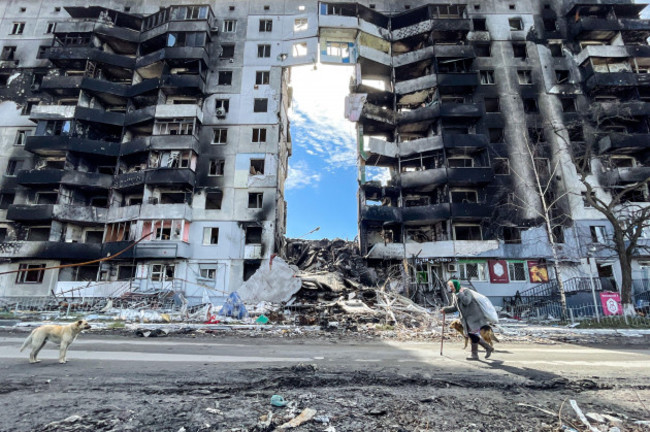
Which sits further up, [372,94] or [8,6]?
[8,6]

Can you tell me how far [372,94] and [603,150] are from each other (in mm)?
22253

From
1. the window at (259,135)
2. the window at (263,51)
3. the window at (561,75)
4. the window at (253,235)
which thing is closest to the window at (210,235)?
the window at (253,235)

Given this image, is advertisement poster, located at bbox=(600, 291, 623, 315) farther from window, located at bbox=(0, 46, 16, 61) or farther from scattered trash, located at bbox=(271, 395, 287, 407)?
window, located at bbox=(0, 46, 16, 61)

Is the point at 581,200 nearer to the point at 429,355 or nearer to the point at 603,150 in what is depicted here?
the point at 603,150

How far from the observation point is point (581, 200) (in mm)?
26797

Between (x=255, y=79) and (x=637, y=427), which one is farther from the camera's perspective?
(x=255, y=79)

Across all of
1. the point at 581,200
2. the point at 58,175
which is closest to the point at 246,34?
the point at 58,175

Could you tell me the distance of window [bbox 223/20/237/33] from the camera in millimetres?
32787

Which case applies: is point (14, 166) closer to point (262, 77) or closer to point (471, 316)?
point (262, 77)

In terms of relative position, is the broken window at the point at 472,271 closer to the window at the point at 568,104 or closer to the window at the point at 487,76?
the window at the point at 568,104

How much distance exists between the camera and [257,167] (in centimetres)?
2928

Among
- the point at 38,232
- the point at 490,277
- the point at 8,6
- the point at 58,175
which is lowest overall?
the point at 490,277

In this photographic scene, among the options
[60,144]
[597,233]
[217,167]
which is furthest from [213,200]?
[597,233]

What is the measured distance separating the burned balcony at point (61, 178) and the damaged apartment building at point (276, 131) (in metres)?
0.13
